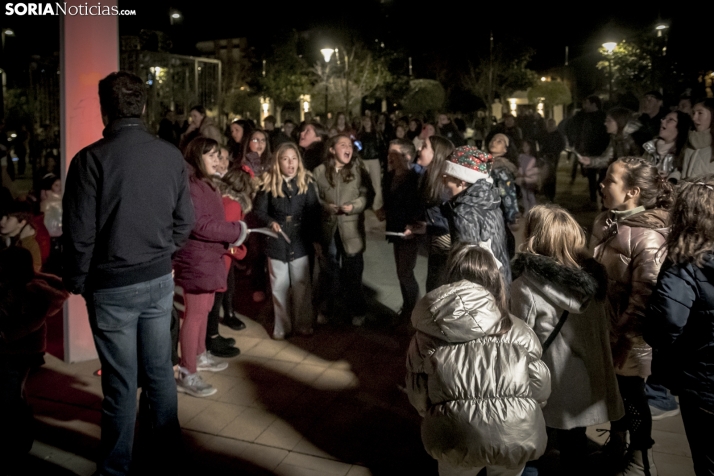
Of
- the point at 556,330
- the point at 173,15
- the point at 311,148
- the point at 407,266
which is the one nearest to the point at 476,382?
the point at 556,330

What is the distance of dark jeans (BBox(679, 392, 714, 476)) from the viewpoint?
289 centimetres

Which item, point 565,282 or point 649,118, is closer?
point 565,282

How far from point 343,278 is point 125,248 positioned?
3.56 m

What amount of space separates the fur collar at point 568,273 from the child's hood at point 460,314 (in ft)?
1.68

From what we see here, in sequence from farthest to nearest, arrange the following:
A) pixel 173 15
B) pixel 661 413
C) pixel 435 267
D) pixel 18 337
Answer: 1. pixel 173 15
2. pixel 435 267
3. pixel 661 413
4. pixel 18 337

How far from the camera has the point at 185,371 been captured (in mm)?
4969

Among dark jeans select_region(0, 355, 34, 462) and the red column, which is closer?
dark jeans select_region(0, 355, 34, 462)

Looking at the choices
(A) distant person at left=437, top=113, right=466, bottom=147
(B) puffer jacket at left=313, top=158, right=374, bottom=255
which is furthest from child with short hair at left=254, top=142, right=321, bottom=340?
(A) distant person at left=437, top=113, right=466, bottom=147

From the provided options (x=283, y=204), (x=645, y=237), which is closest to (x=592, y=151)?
(x=283, y=204)

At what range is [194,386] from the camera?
16.2ft

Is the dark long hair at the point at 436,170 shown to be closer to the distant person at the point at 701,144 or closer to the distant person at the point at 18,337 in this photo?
the distant person at the point at 701,144

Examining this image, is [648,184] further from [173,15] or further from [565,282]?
[173,15]

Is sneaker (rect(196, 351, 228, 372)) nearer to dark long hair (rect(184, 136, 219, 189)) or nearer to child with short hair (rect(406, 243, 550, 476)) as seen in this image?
dark long hair (rect(184, 136, 219, 189))

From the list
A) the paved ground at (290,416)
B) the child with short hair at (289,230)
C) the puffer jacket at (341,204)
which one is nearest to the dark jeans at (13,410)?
the paved ground at (290,416)
